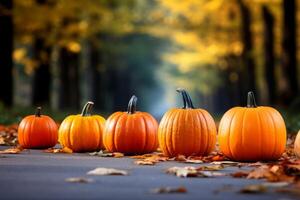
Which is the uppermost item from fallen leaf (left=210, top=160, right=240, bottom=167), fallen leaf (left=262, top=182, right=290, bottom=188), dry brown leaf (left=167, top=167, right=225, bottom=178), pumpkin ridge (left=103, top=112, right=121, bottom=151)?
pumpkin ridge (left=103, top=112, right=121, bottom=151)

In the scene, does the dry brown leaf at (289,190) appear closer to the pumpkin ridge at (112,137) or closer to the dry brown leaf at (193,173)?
the dry brown leaf at (193,173)

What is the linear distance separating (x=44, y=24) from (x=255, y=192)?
61.9 ft

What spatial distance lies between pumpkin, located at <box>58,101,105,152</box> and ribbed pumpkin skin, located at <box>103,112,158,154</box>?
0.39m

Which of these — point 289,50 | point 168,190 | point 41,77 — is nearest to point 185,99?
point 168,190

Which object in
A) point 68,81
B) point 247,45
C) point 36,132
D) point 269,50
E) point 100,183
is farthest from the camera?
point 247,45

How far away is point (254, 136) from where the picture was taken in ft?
23.1

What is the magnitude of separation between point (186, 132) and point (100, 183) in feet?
8.04

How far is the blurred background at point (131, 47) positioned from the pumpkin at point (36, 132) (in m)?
5.04

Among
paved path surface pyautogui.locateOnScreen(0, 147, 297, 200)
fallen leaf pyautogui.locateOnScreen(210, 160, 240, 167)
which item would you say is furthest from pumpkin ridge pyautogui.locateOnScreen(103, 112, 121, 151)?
fallen leaf pyautogui.locateOnScreen(210, 160, 240, 167)

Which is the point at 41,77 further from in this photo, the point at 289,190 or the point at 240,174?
the point at 289,190

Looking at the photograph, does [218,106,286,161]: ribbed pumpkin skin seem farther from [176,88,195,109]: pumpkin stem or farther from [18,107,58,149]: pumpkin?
[18,107,58,149]: pumpkin

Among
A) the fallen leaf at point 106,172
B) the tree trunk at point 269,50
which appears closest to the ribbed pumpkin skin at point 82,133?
the fallen leaf at point 106,172

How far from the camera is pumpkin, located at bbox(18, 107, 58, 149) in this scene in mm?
8652

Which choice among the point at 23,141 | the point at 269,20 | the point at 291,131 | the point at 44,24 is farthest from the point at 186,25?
the point at 23,141
